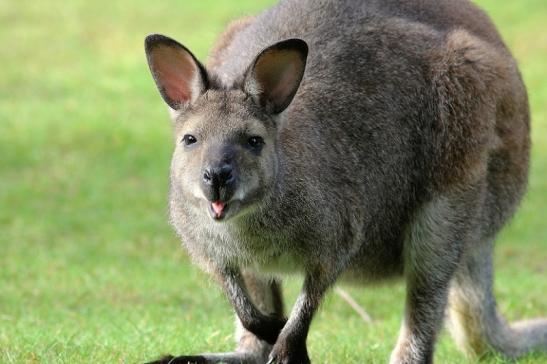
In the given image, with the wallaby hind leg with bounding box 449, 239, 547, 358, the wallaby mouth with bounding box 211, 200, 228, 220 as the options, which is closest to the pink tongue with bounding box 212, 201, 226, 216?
the wallaby mouth with bounding box 211, 200, 228, 220

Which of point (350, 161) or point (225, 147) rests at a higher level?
point (225, 147)

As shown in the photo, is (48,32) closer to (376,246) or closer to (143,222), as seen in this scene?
(143,222)

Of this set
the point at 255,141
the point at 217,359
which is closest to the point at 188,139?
the point at 255,141

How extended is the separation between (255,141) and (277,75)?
40 cm

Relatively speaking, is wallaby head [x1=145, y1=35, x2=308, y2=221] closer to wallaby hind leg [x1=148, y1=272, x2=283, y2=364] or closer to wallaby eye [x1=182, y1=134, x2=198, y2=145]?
wallaby eye [x1=182, y1=134, x2=198, y2=145]

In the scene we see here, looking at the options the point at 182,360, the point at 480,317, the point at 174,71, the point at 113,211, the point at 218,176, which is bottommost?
the point at 113,211

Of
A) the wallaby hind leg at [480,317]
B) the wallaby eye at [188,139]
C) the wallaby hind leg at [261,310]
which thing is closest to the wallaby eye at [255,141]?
the wallaby eye at [188,139]

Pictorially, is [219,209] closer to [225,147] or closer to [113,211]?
[225,147]

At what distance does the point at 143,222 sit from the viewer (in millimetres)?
12883

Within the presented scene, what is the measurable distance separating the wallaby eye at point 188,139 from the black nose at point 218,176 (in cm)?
35

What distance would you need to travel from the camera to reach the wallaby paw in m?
6.15

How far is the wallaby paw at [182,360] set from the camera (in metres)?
6.15

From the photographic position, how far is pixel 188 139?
5922mm

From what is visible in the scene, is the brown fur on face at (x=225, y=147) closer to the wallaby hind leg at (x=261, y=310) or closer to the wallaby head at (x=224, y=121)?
the wallaby head at (x=224, y=121)
